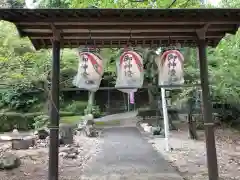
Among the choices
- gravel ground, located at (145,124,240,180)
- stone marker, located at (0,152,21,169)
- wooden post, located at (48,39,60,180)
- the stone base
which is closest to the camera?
wooden post, located at (48,39,60,180)

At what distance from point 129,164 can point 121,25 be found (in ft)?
13.7

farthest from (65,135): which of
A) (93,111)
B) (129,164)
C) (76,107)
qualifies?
(76,107)

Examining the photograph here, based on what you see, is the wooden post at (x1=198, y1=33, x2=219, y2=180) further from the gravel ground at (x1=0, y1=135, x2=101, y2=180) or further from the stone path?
the gravel ground at (x1=0, y1=135, x2=101, y2=180)

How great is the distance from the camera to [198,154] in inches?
332

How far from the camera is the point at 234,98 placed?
11.6m

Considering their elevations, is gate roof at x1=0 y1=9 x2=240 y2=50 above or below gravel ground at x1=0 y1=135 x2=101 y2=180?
above

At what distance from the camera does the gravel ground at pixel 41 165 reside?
6313 millimetres

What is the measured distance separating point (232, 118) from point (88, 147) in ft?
30.6

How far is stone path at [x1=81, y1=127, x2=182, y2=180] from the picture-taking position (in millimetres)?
5930

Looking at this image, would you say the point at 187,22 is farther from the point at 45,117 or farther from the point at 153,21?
the point at 45,117

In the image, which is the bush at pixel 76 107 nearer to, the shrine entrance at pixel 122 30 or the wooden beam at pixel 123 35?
the shrine entrance at pixel 122 30

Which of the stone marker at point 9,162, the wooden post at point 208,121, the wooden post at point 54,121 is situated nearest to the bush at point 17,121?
the stone marker at point 9,162

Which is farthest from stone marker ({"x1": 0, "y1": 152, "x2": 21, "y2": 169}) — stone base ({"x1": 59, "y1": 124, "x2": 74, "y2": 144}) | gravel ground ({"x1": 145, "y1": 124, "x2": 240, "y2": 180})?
gravel ground ({"x1": 145, "y1": 124, "x2": 240, "y2": 180})

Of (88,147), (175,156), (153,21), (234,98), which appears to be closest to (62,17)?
(153,21)
